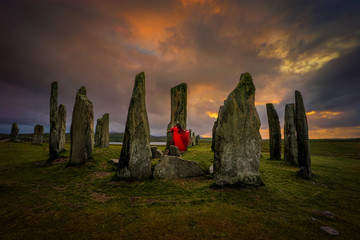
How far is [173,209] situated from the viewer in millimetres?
4137

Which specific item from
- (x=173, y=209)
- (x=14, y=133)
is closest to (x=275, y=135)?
(x=173, y=209)

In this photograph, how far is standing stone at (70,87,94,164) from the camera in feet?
30.9

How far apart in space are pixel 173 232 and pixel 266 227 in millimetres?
1913

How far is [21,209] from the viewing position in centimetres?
430

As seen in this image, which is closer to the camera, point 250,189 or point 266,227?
point 266,227

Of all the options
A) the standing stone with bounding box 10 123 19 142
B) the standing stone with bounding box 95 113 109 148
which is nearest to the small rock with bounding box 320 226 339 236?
the standing stone with bounding box 95 113 109 148

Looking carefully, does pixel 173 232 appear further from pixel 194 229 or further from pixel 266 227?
pixel 266 227

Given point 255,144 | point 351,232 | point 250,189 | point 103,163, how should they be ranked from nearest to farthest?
point 351,232
point 250,189
point 255,144
point 103,163

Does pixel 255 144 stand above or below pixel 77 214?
above

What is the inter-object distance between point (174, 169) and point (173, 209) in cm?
308

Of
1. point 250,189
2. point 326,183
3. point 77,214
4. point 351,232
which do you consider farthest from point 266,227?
point 326,183

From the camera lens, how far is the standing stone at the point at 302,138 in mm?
7898

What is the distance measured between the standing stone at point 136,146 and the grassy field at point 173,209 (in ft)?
1.80

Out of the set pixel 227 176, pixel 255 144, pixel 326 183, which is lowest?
pixel 326 183
